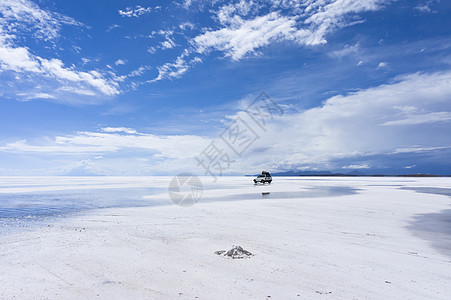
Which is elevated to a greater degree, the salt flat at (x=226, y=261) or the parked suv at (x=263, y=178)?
the parked suv at (x=263, y=178)

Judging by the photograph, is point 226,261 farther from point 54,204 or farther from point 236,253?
point 54,204

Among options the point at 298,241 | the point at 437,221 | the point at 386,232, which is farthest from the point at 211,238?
the point at 437,221

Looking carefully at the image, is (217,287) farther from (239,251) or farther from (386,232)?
(386,232)

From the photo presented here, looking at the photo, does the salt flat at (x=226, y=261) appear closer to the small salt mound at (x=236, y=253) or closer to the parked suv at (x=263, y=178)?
the small salt mound at (x=236, y=253)

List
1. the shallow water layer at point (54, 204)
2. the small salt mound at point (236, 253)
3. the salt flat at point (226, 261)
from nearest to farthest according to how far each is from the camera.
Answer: the salt flat at point (226, 261)
the small salt mound at point (236, 253)
the shallow water layer at point (54, 204)

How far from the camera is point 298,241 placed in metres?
9.79

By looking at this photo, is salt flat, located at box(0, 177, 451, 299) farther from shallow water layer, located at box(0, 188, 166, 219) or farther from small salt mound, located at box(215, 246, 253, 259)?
shallow water layer, located at box(0, 188, 166, 219)

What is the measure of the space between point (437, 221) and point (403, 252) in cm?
790

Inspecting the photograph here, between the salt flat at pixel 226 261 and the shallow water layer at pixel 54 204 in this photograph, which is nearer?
the salt flat at pixel 226 261

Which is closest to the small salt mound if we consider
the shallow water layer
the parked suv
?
the shallow water layer

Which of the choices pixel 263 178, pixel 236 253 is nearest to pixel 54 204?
pixel 236 253

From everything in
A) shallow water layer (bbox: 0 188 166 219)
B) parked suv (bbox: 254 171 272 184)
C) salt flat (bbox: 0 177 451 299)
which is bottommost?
salt flat (bbox: 0 177 451 299)

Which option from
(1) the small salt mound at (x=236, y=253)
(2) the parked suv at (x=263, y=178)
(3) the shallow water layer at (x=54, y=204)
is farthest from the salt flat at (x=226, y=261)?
(2) the parked suv at (x=263, y=178)

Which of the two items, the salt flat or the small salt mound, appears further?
the small salt mound
